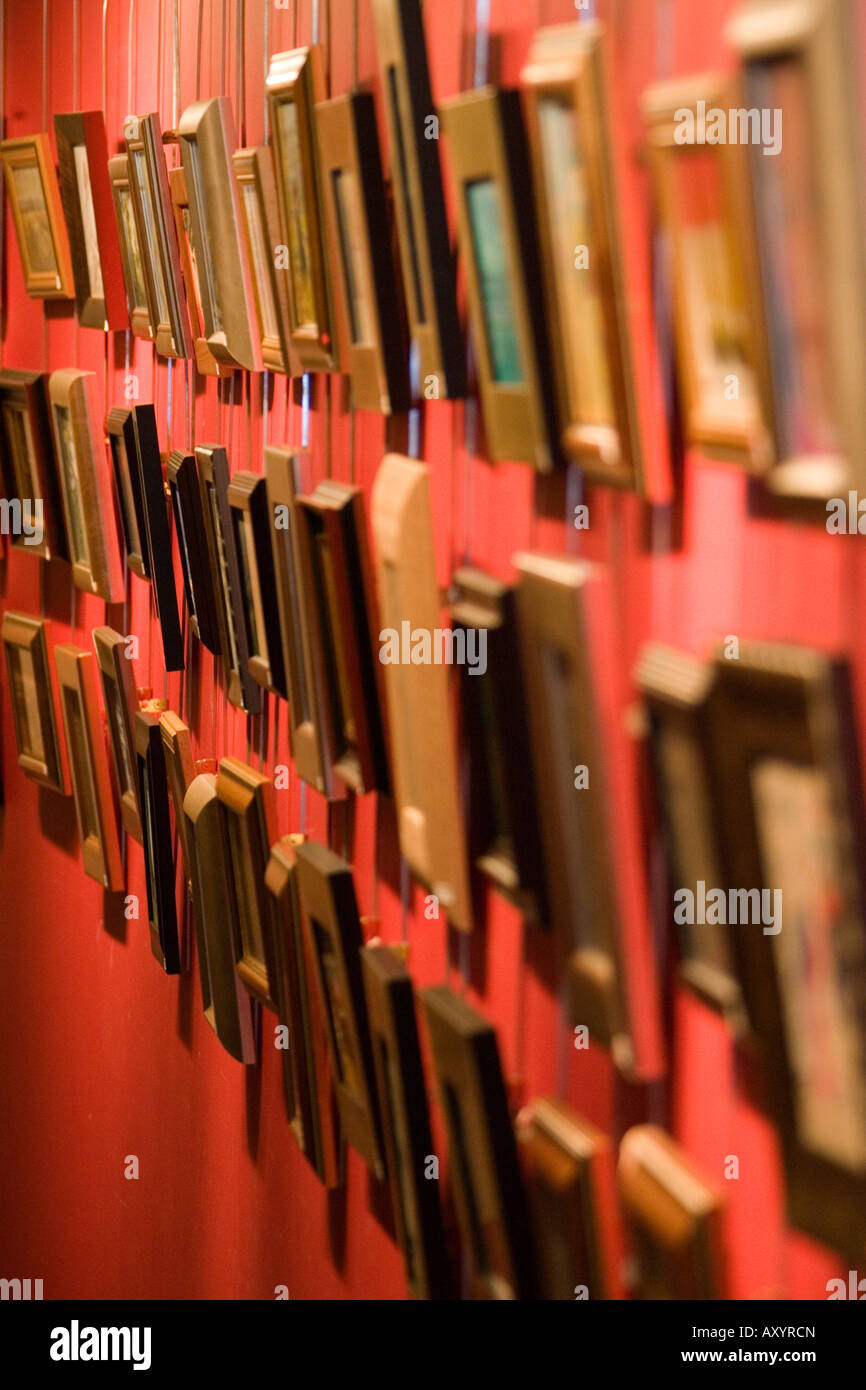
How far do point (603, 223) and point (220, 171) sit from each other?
1.03 metres

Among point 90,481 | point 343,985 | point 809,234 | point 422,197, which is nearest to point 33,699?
point 90,481

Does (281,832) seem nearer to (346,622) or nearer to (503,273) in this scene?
(346,622)

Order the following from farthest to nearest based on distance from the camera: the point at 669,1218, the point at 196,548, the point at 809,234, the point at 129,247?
1. the point at 129,247
2. the point at 196,548
3. the point at 669,1218
4. the point at 809,234

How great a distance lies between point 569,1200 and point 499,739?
1.04 ft

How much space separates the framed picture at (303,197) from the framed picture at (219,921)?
717 mm

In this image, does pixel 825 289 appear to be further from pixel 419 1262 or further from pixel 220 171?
pixel 220 171

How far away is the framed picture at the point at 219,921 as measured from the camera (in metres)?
2.16

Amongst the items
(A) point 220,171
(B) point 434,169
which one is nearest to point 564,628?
(B) point 434,169

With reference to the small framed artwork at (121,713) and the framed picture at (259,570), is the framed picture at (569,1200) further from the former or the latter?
the small framed artwork at (121,713)

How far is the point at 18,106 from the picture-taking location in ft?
9.89

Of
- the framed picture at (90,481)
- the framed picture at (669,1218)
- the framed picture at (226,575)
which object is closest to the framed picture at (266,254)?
the framed picture at (226,575)

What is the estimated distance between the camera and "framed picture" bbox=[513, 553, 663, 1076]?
3.36 feet

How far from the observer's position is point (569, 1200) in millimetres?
1163

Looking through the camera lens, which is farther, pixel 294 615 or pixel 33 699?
pixel 33 699
